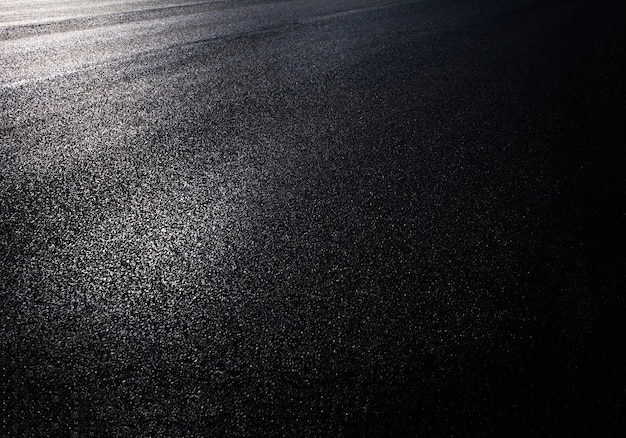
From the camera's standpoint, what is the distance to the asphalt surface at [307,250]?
1.80m

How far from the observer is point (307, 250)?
255 centimetres

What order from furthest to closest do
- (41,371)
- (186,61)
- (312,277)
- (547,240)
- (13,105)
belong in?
1. (186,61)
2. (13,105)
3. (547,240)
4. (312,277)
5. (41,371)

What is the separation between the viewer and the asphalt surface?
180cm

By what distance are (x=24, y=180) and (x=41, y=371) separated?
1660mm

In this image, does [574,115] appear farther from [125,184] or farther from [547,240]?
[125,184]

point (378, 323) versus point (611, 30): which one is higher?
point (611, 30)

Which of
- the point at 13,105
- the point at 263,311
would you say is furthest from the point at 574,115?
the point at 13,105

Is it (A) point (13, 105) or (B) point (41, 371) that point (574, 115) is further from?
(A) point (13, 105)

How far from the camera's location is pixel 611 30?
720 centimetres

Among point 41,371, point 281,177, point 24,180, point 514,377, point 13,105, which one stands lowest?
point 514,377

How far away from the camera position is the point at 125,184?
3029mm

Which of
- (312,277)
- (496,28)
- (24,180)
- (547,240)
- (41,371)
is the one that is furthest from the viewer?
(496,28)

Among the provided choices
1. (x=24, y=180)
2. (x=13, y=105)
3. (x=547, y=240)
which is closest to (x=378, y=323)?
(x=547, y=240)

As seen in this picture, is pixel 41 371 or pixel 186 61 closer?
pixel 41 371
